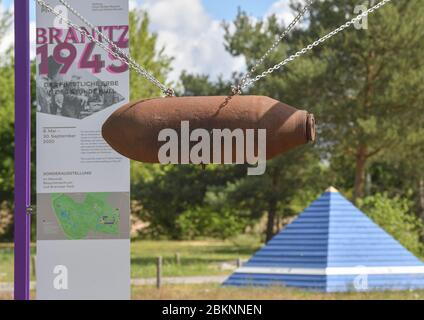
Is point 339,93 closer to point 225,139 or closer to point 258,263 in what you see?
point 258,263

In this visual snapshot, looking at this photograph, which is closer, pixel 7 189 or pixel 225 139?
pixel 225 139

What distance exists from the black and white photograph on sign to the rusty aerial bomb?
104 inches

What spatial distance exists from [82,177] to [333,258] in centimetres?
1002

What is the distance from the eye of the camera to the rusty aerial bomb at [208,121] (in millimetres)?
4672

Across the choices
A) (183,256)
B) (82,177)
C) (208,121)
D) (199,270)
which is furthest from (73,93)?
(183,256)

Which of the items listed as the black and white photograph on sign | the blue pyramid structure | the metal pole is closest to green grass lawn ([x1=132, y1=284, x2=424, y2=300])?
the blue pyramid structure

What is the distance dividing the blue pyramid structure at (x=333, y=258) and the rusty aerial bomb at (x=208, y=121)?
11.9 meters

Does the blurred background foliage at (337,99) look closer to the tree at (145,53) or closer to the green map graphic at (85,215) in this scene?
the tree at (145,53)

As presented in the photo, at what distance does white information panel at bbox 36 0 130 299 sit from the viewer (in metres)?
7.42

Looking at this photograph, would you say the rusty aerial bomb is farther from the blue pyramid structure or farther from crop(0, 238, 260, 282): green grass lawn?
crop(0, 238, 260, 282): green grass lawn

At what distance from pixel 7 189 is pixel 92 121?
31.7m

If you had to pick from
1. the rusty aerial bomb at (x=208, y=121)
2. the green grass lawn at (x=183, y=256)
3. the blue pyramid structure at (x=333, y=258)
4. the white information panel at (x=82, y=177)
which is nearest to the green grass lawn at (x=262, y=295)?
the blue pyramid structure at (x=333, y=258)
